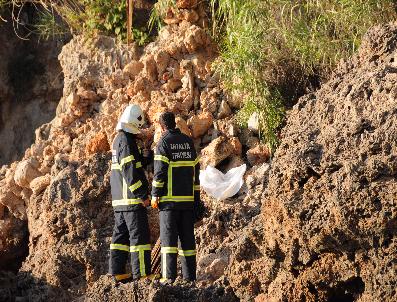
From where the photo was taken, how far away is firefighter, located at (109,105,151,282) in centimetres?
966

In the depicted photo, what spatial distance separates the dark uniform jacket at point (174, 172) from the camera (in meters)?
9.50

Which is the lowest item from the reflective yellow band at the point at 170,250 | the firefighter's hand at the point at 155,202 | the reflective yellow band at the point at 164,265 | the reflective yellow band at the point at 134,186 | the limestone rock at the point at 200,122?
the reflective yellow band at the point at 164,265

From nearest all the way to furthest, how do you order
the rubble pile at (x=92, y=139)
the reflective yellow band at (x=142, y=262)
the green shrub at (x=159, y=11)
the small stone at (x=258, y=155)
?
1. the reflective yellow band at (x=142, y=262)
2. the small stone at (x=258, y=155)
3. the rubble pile at (x=92, y=139)
4. the green shrub at (x=159, y=11)

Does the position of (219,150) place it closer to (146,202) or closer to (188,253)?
(146,202)

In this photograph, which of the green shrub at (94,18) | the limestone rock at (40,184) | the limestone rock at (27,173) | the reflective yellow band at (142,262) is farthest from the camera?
the green shrub at (94,18)

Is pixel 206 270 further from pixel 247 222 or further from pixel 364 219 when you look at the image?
pixel 364 219

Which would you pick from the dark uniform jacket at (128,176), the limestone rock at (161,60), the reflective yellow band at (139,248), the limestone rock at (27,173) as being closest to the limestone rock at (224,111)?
the limestone rock at (161,60)

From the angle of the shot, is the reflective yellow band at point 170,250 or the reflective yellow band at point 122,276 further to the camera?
the reflective yellow band at point 122,276

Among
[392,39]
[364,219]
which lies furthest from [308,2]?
[364,219]

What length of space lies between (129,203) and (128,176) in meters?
0.27

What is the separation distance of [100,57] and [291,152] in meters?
5.20

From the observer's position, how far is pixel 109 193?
11219mm

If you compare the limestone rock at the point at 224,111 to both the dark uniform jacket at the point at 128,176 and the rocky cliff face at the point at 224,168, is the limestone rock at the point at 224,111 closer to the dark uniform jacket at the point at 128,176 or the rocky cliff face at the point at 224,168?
the rocky cliff face at the point at 224,168

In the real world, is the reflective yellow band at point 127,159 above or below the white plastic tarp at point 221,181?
above
